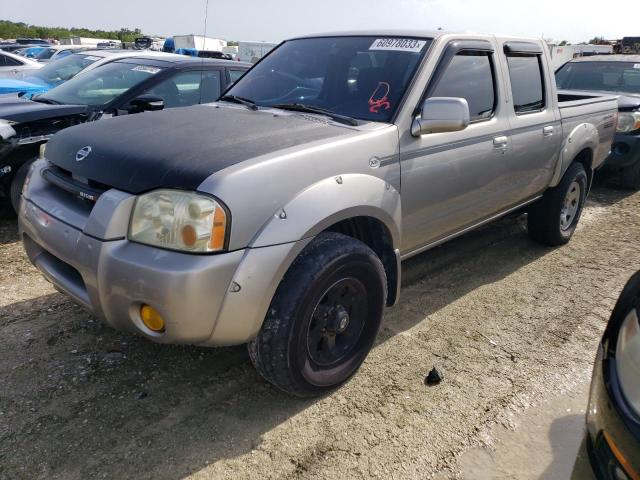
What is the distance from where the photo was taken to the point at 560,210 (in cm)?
486

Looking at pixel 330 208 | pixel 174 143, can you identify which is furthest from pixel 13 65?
pixel 330 208

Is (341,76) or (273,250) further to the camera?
(341,76)

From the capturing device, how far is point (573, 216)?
17.1 ft

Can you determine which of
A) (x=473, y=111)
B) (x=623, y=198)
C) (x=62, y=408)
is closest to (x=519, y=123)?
(x=473, y=111)

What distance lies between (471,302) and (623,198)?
4.37 m

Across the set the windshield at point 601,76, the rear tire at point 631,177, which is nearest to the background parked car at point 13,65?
the windshield at point 601,76

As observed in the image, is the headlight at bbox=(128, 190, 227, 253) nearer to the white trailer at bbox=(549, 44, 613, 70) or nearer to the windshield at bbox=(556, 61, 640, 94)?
the windshield at bbox=(556, 61, 640, 94)

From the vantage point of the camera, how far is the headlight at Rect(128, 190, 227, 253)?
2174 mm

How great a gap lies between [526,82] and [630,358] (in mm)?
3037

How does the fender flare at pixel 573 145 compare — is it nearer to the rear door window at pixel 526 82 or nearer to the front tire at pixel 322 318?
the rear door window at pixel 526 82

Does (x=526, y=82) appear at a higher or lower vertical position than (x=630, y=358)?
higher

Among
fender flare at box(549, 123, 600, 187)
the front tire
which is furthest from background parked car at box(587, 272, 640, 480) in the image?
fender flare at box(549, 123, 600, 187)

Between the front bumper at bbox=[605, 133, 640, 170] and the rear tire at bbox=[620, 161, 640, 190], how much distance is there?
12 cm

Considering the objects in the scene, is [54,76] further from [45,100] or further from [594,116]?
[594,116]
